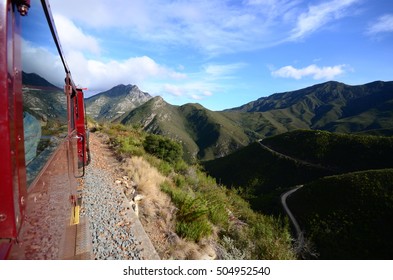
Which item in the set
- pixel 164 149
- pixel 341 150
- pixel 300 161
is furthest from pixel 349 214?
pixel 341 150

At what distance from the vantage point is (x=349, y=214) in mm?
30453

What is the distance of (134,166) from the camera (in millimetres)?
10258

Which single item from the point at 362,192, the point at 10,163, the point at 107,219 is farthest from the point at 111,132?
the point at 362,192

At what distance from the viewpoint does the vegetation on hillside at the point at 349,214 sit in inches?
981

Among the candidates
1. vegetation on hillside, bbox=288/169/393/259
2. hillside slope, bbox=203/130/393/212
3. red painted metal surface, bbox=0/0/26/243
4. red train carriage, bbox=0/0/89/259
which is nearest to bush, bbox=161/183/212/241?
red train carriage, bbox=0/0/89/259

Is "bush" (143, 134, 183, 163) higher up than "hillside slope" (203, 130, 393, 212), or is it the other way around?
"bush" (143, 134, 183, 163)

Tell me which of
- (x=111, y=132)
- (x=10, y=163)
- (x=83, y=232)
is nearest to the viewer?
(x=10, y=163)

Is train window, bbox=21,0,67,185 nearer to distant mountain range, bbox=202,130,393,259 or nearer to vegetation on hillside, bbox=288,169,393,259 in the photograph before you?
distant mountain range, bbox=202,130,393,259

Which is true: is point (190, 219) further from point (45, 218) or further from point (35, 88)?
point (35, 88)

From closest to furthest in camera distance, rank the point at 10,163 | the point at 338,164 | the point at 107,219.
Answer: the point at 10,163
the point at 107,219
the point at 338,164

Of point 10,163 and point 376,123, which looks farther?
point 376,123

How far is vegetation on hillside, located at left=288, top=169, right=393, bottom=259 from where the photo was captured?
81.7 feet

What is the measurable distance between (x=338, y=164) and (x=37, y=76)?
64.0 metres
